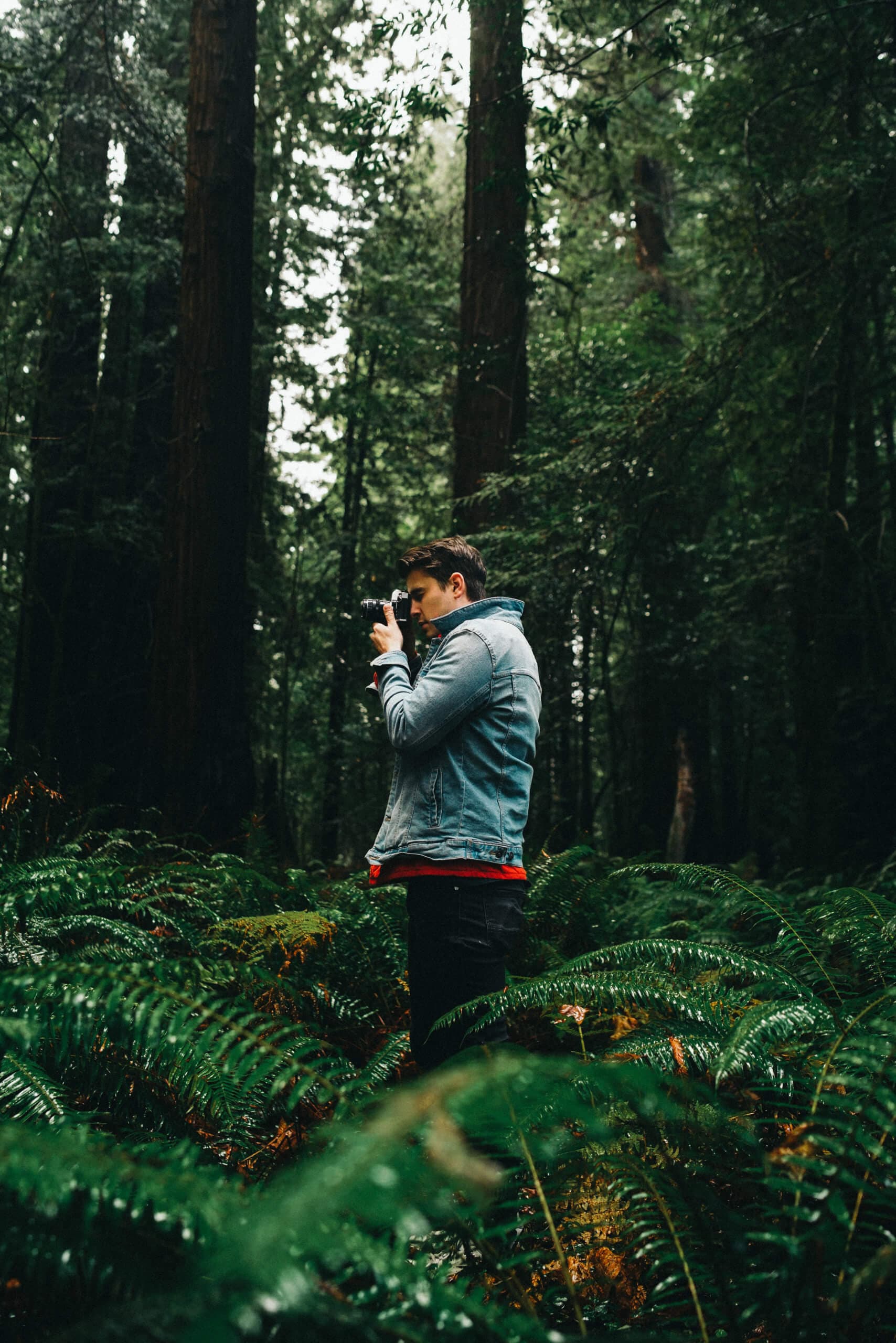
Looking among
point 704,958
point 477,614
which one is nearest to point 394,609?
point 477,614

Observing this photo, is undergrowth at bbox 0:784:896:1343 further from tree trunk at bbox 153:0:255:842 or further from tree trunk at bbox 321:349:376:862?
tree trunk at bbox 321:349:376:862

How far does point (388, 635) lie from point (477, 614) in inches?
14.6

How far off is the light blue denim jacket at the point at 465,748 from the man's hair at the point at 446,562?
209 millimetres

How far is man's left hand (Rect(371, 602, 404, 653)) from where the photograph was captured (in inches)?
121

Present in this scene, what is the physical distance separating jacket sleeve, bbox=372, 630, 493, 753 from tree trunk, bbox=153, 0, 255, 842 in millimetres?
4370

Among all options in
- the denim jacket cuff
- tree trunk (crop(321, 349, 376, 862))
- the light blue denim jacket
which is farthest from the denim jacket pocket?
tree trunk (crop(321, 349, 376, 862))

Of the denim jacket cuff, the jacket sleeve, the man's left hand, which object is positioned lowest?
the jacket sleeve

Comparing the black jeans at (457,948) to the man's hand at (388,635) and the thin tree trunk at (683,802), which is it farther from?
the thin tree trunk at (683,802)

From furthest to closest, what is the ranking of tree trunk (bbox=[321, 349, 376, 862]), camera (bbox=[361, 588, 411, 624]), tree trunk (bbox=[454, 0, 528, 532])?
tree trunk (bbox=[321, 349, 376, 862]) < tree trunk (bbox=[454, 0, 528, 532]) < camera (bbox=[361, 588, 411, 624])

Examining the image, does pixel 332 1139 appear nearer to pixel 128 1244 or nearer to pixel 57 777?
pixel 128 1244

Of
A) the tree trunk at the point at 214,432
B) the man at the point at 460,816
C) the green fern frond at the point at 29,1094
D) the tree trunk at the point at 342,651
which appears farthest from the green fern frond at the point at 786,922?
the tree trunk at the point at 342,651

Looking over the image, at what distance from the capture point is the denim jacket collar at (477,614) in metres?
2.89

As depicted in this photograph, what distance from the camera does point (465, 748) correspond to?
2707 mm

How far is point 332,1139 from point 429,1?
22.5 ft
